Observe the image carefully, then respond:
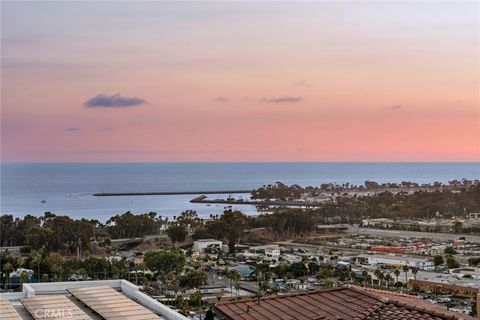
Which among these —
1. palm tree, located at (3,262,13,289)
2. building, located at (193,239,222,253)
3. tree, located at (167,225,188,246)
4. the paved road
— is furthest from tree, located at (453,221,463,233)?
palm tree, located at (3,262,13,289)

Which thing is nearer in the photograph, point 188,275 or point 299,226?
point 188,275

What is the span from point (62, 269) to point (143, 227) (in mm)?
21288

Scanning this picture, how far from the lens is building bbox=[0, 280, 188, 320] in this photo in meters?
7.87

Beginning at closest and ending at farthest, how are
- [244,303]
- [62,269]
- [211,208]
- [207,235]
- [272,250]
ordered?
1. [244,303]
2. [62,269]
3. [272,250]
4. [207,235]
5. [211,208]

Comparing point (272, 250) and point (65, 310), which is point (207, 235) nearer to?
point (272, 250)

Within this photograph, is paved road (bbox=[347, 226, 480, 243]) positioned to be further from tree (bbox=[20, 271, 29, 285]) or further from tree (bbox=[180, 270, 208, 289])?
tree (bbox=[20, 271, 29, 285])

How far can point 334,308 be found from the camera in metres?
6.66

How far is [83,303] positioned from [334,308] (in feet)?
12.1

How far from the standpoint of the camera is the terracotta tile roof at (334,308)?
5996 mm

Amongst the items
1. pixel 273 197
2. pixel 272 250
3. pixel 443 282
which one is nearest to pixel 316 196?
pixel 273 197

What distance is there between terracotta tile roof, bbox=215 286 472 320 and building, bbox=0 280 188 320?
1131 millimetres

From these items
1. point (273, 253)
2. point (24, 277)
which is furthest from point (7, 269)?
point (273, 253)

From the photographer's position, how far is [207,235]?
140 ft

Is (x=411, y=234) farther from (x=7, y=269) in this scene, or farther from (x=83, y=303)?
(x=83, y=303)
